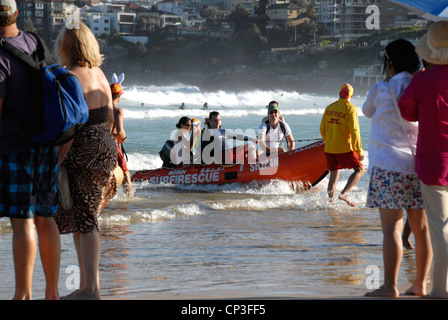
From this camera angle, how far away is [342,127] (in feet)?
28.2

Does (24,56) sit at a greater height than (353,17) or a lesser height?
lesser

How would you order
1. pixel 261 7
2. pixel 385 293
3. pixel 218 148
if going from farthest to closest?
pixel 261 7 < pixel 218 148 < pixel 385 293

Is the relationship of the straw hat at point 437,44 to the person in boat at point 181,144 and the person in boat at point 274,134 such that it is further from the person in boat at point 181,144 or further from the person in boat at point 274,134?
the person in boat at point 181,144

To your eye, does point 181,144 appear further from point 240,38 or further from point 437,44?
point 240,38

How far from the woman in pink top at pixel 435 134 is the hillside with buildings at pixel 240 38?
99.8m

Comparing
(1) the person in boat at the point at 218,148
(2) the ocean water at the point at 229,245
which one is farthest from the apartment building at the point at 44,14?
(2) the ocean water at the point at 229,245

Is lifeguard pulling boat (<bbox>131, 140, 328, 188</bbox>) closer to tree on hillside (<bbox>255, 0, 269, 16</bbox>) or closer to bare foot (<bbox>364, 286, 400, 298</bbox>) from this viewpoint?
bare foot (<bbox>364, 286, 400, 298</bbox>)

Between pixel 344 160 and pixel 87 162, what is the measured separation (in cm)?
533

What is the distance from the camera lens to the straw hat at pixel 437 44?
3.76m

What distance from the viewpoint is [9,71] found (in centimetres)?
340

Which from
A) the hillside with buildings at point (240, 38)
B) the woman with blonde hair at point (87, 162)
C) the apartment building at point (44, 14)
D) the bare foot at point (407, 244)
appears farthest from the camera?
the apartment building at point (44, 14)

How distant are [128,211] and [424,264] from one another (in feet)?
17.9

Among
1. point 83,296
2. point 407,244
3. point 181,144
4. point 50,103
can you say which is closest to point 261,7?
point 181,144
